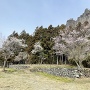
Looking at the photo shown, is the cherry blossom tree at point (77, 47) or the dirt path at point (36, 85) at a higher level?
the cherry blossom tree at point (77, 47)

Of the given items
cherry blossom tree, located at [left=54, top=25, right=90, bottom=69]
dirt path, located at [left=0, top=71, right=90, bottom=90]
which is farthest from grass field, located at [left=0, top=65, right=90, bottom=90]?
cherry blossom tree, located at [left=54, top=25, right=90, bottom=69]

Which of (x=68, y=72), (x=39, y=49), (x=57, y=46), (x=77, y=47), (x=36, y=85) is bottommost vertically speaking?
(x=36, y=85)

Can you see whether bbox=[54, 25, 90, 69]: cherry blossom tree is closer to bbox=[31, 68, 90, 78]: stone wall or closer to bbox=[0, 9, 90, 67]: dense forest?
bbox=[0, 9, 90, 67]: dense forest

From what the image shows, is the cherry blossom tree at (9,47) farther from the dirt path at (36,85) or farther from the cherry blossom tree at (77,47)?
the dirt path at (36,85)

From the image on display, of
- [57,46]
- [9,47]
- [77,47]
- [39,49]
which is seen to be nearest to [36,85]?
[77,47]

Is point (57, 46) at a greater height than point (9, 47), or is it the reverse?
point (57, 46)

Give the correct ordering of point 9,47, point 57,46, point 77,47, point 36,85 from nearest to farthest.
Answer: point 36,85, point 77,47, point 9,47, point 57,46

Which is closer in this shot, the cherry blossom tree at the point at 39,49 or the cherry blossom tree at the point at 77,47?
the cherry blossom tree at the point at 77,47

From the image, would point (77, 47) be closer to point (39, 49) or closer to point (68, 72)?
point (68, 72)

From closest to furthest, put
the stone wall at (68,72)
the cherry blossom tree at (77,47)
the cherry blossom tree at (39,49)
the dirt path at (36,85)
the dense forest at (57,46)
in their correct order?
the dirt path at (36,85) < the stone wall at (68,72) < the cherry blossom tree at (77,47) < the dense forest at (57,46) < the cherry blossom tree at (39,49)

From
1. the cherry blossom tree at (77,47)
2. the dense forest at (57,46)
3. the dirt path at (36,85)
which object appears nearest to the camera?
the dirt path at (36,85)

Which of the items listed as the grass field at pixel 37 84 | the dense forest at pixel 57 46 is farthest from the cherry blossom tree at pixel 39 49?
the grass field at pixel 37 84

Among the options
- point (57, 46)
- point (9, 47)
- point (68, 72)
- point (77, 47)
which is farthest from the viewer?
point (57, 46)

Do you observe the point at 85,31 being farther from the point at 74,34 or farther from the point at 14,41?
the point at 14,41
